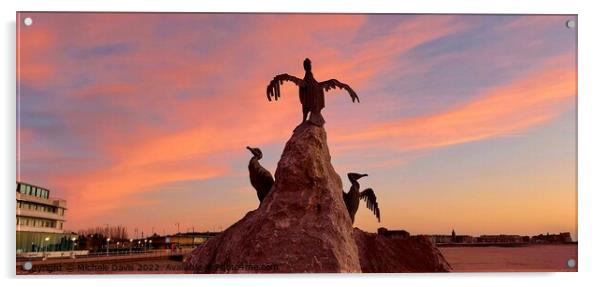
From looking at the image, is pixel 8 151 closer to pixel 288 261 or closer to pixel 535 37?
pixel 288 261

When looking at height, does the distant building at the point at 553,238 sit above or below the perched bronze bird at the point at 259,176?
below

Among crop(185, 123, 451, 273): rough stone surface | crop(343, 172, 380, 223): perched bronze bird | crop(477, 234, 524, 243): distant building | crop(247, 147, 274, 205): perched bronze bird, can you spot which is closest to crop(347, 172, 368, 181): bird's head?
crop(343, 172, 380, 223): perched bronze bird

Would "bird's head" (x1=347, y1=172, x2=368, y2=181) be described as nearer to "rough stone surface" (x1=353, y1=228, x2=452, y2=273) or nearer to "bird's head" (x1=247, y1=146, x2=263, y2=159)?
"rough stone surface" (x1=353, y1=228, x2=452, y2=273)

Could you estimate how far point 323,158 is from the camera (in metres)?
9.64

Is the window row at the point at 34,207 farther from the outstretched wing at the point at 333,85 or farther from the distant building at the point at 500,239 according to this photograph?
the distant building at the point at 500,239

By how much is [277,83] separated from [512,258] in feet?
10.0

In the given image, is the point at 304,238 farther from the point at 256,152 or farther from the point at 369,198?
the point at 256,152

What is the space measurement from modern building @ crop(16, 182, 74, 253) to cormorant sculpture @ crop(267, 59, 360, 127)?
98.5 inches

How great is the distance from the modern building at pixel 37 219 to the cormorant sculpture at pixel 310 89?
2502mm

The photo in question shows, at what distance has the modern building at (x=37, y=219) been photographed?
9281 millimetres

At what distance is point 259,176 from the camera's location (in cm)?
973

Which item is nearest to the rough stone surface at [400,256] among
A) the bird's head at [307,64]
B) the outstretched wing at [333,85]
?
the outstretched wing at [333,85]

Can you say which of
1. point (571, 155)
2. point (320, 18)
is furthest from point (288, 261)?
point (571, 155)

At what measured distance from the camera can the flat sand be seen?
9570 millimetres
